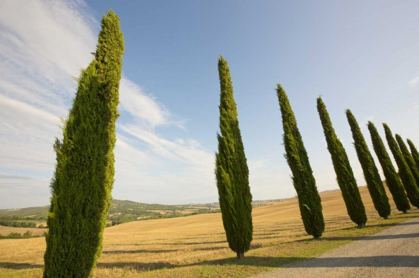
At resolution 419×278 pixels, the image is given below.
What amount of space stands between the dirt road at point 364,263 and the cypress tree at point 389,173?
16260 millimetres

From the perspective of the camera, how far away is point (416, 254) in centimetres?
763

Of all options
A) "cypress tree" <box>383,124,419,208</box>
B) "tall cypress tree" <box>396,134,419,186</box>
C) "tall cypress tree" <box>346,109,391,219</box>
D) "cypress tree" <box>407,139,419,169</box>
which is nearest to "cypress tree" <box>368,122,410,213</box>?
"cypress tree" <box>383,124,419,208</box>

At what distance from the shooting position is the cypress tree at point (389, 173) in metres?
21.7

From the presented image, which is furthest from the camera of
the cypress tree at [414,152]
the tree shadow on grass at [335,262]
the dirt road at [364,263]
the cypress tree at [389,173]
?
the cypress tree at [414,152]

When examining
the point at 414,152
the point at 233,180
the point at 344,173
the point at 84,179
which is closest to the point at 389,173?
the point at 344,173

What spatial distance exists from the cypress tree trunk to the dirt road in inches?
170

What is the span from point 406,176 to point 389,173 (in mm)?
3405

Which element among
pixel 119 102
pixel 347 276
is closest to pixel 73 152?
pixel 119 102

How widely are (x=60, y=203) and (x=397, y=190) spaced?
31.4 metres

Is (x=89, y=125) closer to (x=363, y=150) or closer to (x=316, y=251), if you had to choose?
(x=316, y=251)

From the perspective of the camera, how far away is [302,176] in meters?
15.2

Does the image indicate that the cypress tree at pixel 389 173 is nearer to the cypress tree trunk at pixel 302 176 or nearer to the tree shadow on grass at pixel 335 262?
the cypress tree trunk at pixel 302 176

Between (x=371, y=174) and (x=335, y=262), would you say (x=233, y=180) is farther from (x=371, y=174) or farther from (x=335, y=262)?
(x=371, y=174)

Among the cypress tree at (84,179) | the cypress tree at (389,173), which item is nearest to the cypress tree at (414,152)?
the cypress tree at (389,173)
